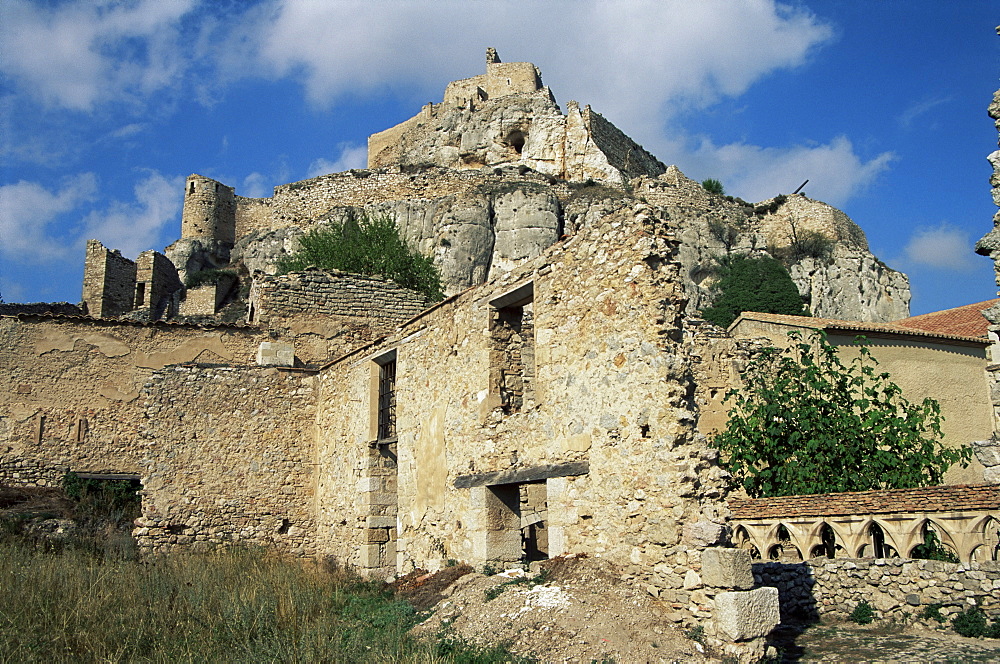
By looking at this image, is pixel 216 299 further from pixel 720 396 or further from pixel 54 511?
pixel 720 396

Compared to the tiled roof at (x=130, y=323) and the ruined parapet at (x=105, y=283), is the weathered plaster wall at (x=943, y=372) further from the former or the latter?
the ruined parapet at (x=105, y=283)

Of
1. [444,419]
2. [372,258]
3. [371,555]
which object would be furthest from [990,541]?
[372,258]

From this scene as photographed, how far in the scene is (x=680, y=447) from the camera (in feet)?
22.2

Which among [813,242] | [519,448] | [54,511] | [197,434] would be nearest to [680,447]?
[519,448]

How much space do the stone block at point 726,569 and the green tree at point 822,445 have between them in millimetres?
5804

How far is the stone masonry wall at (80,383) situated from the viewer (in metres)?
15.8

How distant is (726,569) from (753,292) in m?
29.1

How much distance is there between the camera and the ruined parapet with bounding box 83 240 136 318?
3356 cm

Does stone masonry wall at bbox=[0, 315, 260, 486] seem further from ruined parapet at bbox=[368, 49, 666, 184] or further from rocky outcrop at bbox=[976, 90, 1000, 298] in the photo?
ruined parapet at bbox=[368, 49, 666, 184]

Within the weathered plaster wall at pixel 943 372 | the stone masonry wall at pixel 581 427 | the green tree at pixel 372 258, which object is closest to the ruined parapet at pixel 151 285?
the green tree at pixel 372 258

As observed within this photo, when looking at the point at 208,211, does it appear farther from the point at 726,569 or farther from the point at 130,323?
the point at 726,569

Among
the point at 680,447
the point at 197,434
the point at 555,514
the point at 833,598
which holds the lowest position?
the point at 833,598

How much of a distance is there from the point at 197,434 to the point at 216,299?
2818 centimetres

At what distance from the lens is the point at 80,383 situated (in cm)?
1611
